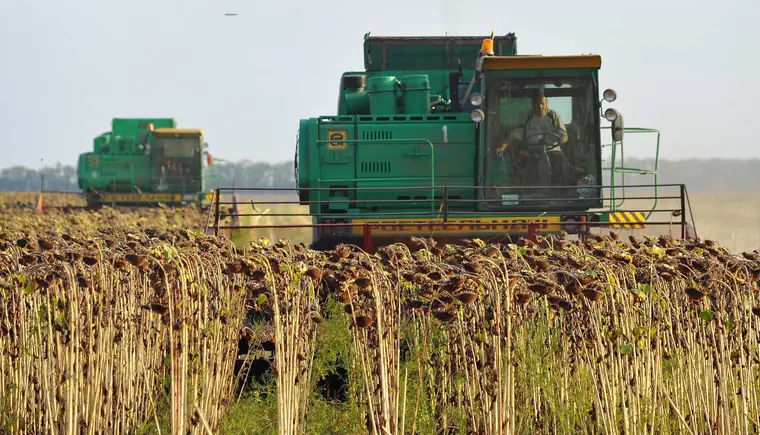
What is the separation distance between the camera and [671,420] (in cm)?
698

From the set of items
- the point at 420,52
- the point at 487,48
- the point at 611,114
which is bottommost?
the point at 611,114

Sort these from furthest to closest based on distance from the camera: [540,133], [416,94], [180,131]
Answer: [180,131], [416,94], [540,133]

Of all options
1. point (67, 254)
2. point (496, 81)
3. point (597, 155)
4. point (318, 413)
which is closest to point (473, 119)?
point (496, 81)

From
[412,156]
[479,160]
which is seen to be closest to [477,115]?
[479,160]

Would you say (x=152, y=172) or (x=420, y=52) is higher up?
(x=420, y=52)

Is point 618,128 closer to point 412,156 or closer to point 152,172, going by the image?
point 412,156

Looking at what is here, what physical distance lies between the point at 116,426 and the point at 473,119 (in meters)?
7.35

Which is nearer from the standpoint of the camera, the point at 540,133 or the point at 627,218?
the point at 540,133

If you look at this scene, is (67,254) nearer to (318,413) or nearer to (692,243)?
(318,413)

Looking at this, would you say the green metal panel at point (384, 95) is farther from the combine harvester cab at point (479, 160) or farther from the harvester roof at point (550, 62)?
the harvester roof at point (550, 62)

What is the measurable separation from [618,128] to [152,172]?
1019 inches

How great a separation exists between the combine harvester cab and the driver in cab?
12mm

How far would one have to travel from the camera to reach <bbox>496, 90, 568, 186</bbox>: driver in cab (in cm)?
1330

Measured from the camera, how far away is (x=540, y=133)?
526 inches
